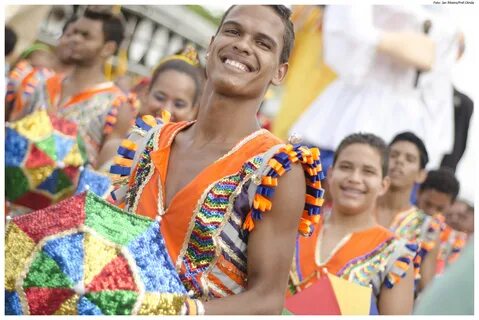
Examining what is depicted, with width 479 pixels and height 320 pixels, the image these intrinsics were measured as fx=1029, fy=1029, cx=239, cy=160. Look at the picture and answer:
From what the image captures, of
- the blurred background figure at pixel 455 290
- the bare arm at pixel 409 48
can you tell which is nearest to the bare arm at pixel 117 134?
the bare arm at pixel 409 48

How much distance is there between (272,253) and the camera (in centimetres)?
304

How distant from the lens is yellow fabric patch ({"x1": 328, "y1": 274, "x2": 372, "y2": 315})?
4.30 metres

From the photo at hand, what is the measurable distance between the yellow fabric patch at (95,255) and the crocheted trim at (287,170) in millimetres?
455

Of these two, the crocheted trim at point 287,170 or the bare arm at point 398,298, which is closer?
the crocheted trim at point 287,170

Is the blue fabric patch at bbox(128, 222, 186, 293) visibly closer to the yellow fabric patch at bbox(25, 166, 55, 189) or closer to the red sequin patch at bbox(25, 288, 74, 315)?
the red sequin patch at bbox(25, 288, 74, 315)

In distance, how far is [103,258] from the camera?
2.78 metres

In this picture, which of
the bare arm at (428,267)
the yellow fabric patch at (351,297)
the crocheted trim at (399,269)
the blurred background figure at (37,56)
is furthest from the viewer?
the blurred background figure at (37,56)

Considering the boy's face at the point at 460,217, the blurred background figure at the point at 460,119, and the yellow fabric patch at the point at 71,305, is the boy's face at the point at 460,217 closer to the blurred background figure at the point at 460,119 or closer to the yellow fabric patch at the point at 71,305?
the blurred background figure at the point at 460,119

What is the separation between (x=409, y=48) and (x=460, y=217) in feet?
13.6

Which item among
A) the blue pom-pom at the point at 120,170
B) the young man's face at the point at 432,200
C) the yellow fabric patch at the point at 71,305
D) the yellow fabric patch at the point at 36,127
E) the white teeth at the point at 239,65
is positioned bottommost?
the yellow fabric patch at the point at 71,305

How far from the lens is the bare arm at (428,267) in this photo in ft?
22.6

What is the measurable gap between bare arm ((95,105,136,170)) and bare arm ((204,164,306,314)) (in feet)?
9.85

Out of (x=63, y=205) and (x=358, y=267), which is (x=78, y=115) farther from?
(x=63, y=205)
